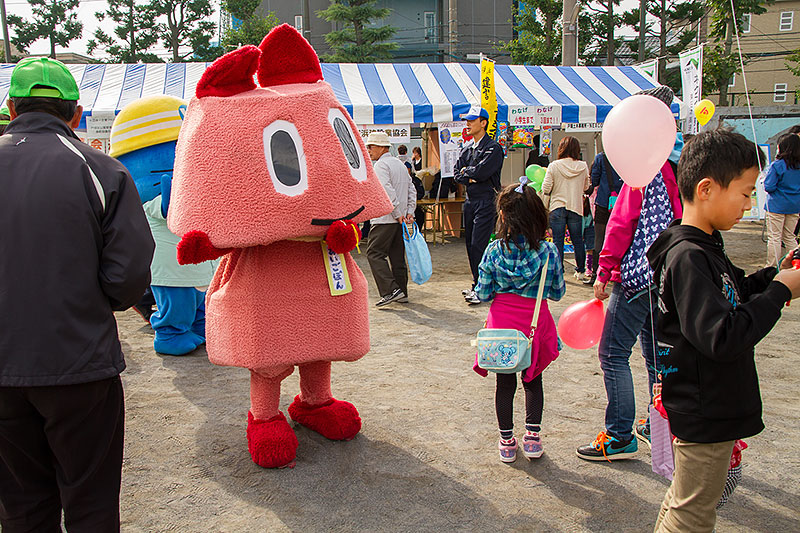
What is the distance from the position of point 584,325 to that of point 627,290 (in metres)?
0.28

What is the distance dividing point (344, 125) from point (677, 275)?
1958 millimetres

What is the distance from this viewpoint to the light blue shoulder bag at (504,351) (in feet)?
10.1

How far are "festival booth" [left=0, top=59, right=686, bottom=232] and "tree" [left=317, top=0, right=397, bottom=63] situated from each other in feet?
55.5

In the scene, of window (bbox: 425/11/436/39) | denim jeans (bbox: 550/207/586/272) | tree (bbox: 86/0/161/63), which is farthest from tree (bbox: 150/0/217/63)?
denim jeans (bbox: 550/207/586/272)

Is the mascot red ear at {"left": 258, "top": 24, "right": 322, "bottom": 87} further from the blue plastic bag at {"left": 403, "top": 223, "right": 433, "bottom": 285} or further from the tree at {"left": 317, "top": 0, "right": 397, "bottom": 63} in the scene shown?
the tree at {"left": 317, "top": 0, "right": 397, "bottom": 63}

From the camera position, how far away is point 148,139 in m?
4.77

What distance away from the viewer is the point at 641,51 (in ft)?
83.1

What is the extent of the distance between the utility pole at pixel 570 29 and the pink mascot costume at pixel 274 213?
8544 mm

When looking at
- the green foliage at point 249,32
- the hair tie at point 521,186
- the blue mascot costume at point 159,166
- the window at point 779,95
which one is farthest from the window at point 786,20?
the hair tie at point 521,186

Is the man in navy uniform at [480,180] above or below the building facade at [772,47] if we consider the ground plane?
below

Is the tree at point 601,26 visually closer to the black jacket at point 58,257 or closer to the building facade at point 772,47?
the building facade at point 772,47

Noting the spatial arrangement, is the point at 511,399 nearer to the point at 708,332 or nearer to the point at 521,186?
the point at 521,186

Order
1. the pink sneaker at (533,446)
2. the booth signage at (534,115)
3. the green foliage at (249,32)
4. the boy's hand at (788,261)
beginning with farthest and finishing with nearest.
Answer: the green foliage at (249,32) → the booth signage at (534,115) → the pink sneaker at (533,446) → the boy's hand at (788,261)

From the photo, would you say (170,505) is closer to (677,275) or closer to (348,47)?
(677,275)
